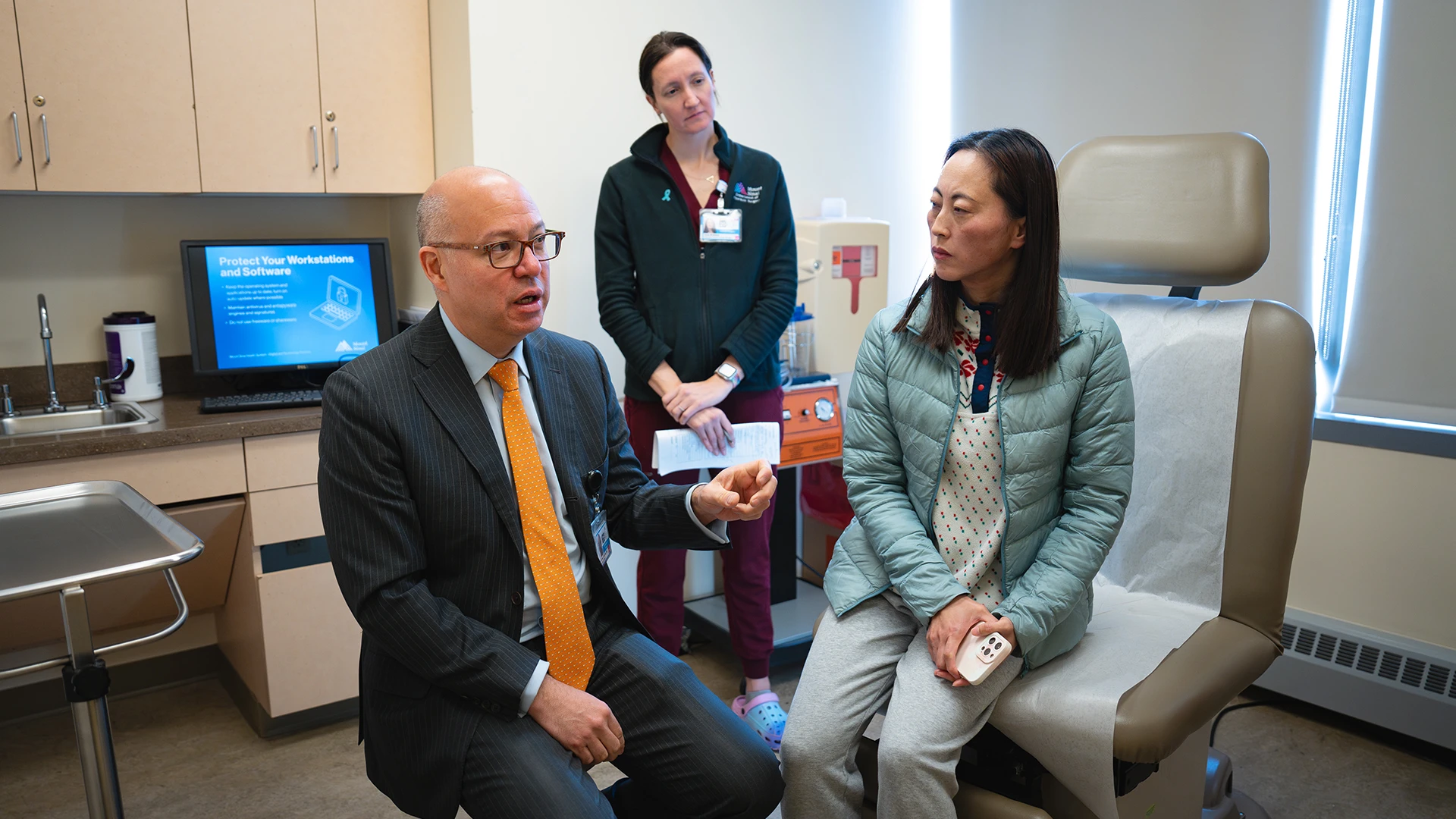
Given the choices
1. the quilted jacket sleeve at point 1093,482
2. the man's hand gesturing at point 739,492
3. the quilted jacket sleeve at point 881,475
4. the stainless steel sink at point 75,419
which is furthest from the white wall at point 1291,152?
the stainless steel sink at point 75,419

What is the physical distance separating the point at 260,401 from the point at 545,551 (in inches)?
59.3

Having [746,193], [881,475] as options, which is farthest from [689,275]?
[881,475]

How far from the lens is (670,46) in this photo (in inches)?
93.0

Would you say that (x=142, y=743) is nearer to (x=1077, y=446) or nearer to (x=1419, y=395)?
(x=1077, y=446)

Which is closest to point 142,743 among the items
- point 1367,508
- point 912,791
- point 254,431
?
point 254,431

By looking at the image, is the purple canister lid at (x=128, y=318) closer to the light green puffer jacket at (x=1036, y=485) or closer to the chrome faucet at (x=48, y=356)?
the chrome faucet at (x=48, y=356)

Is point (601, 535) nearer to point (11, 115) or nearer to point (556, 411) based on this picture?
point (556, 411)

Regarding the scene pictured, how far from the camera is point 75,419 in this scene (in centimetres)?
268

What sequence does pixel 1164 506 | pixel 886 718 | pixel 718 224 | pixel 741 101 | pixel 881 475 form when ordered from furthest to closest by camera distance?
pixel 741 101
pixel 718 224
pixel 1164 506
pixel 881 475
pixel 886 718

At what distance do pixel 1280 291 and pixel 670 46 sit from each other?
1.86m

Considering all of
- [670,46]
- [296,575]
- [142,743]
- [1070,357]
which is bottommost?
[142,743]

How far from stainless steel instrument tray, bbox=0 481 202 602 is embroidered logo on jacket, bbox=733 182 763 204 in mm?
1481

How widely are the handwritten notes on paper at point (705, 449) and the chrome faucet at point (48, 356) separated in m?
1.65

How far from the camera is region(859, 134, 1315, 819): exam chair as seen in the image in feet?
5.38
